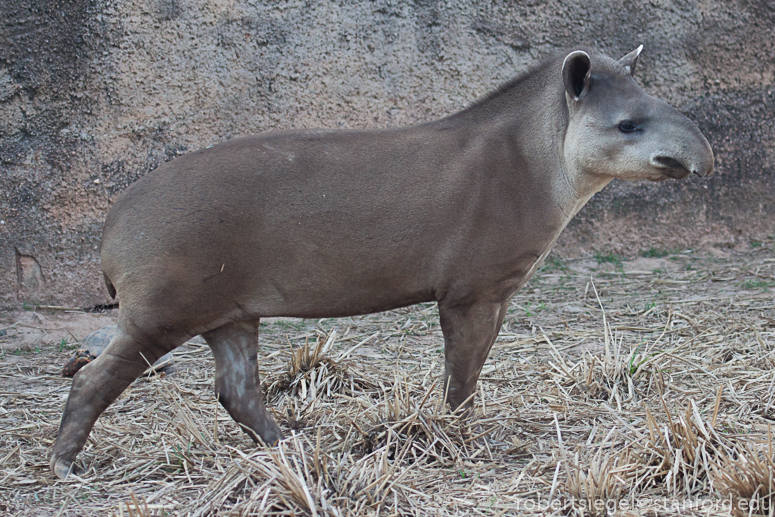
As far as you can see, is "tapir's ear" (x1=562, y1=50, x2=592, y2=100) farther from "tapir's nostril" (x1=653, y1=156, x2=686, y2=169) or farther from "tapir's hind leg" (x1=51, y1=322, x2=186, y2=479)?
"tapir's hind leg" (x1=51, y1=322, x2=186, y2=479)

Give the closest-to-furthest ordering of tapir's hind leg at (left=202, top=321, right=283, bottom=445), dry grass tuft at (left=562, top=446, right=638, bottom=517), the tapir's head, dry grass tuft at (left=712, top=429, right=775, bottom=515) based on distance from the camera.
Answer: dry grass tuft at (left=712, top=429, right=775, bottom=515) → dry grass tuft at (left=562, top=446, right=638, bottom=517) → the tapir's head → tapir's hind leg at (left=202, top=321, right=283, bottom=445)

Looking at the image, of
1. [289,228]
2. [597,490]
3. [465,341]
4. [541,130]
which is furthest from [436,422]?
[541,130]

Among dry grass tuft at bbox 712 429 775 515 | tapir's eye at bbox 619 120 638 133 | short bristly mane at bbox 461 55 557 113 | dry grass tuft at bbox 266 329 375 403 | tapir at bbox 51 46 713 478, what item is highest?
short bristly mane at bbox 461 55 557 113

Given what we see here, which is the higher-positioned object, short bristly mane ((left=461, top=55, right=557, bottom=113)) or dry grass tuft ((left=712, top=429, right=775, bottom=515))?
short bristly mane ((left=461, top=55, right=557, bottom=113))

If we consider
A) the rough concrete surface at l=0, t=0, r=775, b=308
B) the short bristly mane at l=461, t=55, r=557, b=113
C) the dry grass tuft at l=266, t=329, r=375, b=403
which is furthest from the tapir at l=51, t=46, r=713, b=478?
the rough concrete surface at l=0, t=0, r=775, b=308

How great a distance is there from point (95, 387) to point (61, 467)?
376mm

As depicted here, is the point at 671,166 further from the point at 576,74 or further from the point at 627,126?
the point at 576,74

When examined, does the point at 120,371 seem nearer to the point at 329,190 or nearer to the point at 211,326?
the point at 211,326

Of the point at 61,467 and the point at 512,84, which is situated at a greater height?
the point at 512,84

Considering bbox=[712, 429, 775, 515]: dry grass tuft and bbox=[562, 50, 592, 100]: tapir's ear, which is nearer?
bbox=[712, 429, 775, 515]: dry grass tuft

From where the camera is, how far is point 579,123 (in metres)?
3.61

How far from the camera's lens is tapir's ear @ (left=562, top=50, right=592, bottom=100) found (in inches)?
138

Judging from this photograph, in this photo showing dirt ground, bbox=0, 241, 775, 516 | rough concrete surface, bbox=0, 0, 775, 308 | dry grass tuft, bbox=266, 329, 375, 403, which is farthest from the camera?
rough concrete surface, bbox=0, 0, 775, 308

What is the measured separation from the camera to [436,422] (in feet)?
11.3
